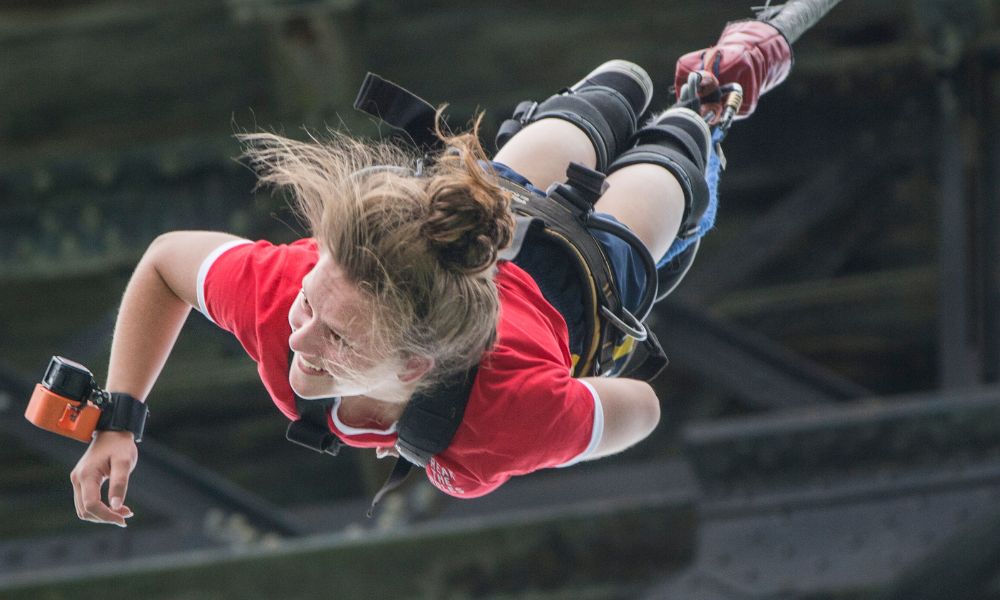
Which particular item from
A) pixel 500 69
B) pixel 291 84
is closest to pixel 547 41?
pixel 500 69

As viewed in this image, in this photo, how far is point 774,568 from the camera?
18.6ft

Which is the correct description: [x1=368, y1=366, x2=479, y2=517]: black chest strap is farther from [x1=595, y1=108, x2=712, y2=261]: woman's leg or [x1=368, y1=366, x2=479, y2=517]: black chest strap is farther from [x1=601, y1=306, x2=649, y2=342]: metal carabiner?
[x1=595, y1=108, x2=712, y2=261]: woman's leg

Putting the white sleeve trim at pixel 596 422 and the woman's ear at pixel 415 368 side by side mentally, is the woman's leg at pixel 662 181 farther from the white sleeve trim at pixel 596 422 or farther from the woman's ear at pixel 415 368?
the woman's ear at pixel 415 368

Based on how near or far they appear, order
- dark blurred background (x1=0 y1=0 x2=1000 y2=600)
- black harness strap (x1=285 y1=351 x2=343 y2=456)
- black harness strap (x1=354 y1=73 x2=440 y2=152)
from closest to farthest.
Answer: black harness strap (x1=285 y1=351 x2=343 y2=456) → black harness strap (x1=354 y1=73 x2=440 y2=152) → dark blurred background (x1=0 y1=0 x2=1000 y2=600)

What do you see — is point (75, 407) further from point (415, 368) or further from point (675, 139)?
point (675, 139)

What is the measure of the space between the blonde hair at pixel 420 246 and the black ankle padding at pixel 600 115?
696 millimetres

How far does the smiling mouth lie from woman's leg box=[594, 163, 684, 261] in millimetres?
911

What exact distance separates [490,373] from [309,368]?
0.38 m

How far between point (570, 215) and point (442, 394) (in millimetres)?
592

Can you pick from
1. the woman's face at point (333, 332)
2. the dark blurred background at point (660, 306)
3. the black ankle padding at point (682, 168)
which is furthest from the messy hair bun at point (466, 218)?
the dark blurred background at point (660, 306)

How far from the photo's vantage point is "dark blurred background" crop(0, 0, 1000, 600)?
5805 mm

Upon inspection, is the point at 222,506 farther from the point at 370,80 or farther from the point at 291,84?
the point at 370,80

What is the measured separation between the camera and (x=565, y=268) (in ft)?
11.6

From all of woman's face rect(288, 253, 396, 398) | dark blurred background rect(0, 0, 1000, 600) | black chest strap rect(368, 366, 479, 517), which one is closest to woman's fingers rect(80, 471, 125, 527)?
woman's face rect(288, 253, 396, 398)
